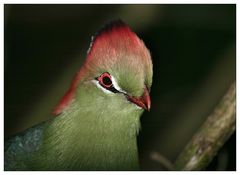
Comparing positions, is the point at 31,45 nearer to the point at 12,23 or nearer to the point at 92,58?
the point at 12,23

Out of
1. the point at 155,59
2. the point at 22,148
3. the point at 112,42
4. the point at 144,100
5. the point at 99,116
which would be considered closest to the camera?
the point at 144,100

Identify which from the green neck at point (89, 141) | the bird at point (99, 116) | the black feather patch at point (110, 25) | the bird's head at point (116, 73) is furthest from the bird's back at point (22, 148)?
the black feather patch at point (110, 25)

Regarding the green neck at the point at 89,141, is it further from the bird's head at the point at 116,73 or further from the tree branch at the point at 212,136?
the tree branch at the point at 212,136

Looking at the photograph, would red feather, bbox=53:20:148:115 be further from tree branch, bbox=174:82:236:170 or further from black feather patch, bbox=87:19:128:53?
tree branch, bbox=174:82:236:170

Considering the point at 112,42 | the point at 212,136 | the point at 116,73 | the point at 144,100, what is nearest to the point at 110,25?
the point at 112,42

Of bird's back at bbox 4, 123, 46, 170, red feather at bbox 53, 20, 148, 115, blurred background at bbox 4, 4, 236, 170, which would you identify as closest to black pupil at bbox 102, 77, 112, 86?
red feather at bbox 53, 20, 148, 115

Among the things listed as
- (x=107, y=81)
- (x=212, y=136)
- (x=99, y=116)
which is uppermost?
A: (x=107, y=81)

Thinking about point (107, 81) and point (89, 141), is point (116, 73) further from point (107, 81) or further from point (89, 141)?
point (89, 141)

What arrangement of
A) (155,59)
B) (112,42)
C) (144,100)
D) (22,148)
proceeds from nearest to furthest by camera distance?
(144,100) → (112,42) → (22,148) → (155,59)

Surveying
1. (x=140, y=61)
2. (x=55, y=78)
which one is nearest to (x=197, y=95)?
(x=55, y=78)
